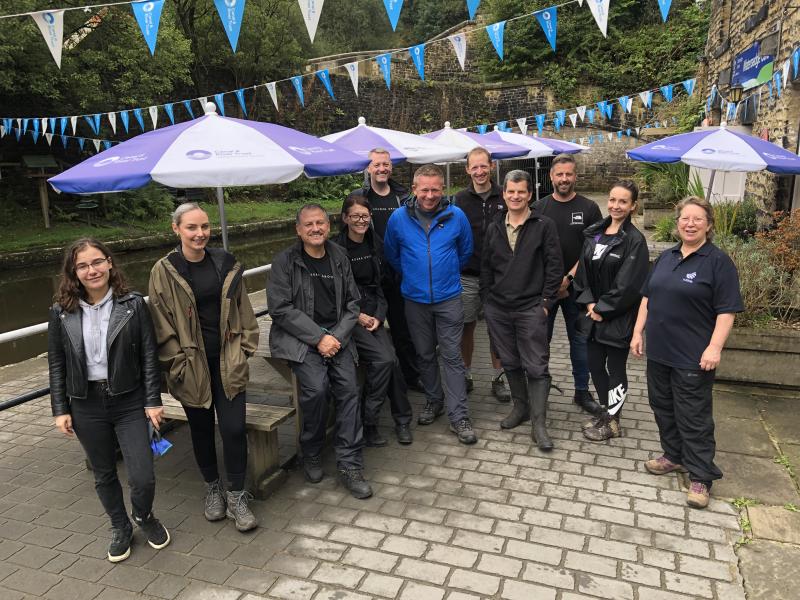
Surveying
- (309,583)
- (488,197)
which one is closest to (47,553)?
(309,583)

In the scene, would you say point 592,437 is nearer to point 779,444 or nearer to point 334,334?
point 779,444

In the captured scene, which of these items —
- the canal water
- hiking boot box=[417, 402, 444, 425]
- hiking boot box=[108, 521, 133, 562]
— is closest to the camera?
hiking boot box=[108, 521, 133, 562]

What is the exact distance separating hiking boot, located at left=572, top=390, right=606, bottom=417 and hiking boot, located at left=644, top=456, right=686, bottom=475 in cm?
82

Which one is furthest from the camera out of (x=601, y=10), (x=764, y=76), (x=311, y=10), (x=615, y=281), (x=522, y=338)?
(x=764, y=76)

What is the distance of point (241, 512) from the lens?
3297 millimetres

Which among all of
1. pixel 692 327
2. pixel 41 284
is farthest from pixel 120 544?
pixel 41 284

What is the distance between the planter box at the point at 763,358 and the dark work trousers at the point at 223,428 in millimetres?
3955

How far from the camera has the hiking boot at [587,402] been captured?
4594 mm

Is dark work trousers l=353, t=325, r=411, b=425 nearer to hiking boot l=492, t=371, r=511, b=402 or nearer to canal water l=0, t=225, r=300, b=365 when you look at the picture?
hiking boot l=492, t=371, r=511, b=402

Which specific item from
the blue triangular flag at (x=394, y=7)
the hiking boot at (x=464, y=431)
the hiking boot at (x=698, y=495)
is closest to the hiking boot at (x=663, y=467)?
the hiking boot at (x=698, y=495)

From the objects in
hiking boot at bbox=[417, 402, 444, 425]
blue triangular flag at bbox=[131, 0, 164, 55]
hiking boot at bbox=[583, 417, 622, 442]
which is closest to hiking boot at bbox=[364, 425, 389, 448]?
hiking boot at bbox=[417, 402, 444, 425]

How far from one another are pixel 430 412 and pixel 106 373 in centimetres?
240

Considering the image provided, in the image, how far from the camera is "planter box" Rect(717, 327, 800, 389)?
4.82 meters

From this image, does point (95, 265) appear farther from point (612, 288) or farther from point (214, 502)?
point (612, 288)
